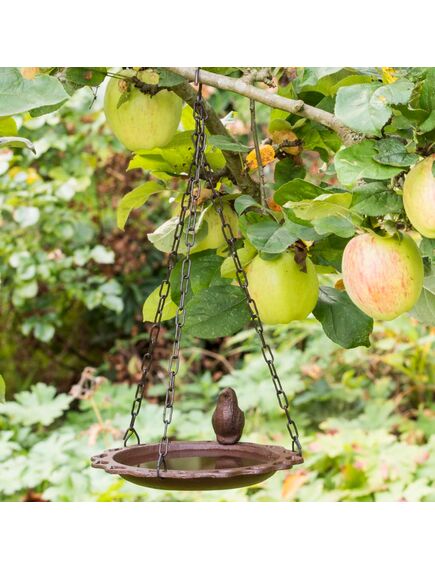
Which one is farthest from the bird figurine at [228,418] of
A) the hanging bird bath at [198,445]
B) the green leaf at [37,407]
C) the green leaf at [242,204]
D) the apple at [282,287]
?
the green leaf at [37,407]

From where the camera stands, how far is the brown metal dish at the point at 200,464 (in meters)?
0.79

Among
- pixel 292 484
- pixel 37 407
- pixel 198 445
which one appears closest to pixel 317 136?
pixel 198 445

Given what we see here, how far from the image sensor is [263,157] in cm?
106

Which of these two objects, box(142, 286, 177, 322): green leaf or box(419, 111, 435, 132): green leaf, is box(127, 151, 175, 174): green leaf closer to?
box(142, 286, 177, 322): green leaf

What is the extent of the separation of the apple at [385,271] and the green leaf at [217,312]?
21 centimetres

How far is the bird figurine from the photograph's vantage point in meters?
1.01

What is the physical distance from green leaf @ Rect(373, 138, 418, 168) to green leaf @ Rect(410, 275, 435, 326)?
0.27 metres

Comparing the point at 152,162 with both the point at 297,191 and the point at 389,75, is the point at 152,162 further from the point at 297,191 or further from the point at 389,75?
the point at 389,75

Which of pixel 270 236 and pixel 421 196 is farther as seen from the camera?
pixel 270 236

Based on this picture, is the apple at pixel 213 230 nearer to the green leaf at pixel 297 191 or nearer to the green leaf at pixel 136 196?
the green leaf at pixel 136 196

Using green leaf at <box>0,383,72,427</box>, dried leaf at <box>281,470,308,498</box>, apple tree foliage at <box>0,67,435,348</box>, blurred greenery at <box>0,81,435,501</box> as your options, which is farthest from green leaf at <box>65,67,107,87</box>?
green leaf at <box>0,383,72,427</box>

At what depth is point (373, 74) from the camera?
90 centimetres

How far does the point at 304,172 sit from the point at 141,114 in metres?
0.23
